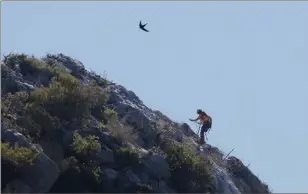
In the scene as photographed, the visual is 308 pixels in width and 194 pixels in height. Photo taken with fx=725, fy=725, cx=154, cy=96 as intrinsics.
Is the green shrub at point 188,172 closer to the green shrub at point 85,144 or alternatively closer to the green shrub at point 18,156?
the green shrub at point 85,144

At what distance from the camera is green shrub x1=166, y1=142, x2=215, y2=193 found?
28172 millimetres

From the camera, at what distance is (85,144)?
26.7 m

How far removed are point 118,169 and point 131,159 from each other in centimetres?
78

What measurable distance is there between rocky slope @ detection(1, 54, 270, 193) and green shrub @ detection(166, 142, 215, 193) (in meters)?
0.04

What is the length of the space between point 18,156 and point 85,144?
3.29 meters

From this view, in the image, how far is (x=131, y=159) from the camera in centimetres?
2747

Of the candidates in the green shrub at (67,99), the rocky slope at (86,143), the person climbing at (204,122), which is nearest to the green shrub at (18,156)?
the rocky slope at (86,143)

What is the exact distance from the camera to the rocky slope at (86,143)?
24.8 metres

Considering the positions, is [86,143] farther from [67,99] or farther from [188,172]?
[188,172]

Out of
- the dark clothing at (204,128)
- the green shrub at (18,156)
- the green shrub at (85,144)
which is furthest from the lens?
the dark clothing at (204,128)

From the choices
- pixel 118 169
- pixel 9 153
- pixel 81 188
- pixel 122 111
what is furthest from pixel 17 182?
pixel 122 111

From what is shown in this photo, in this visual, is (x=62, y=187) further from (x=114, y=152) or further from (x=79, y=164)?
(x=114, y=152)

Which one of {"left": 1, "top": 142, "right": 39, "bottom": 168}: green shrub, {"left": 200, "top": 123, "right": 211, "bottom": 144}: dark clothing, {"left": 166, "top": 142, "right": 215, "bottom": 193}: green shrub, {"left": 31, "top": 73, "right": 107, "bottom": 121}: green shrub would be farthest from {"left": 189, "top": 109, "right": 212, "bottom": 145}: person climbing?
{"left": 1, "top": 142, "right": 39, "bottom": 168}: green shrub

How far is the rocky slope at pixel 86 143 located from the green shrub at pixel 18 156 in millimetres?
33
